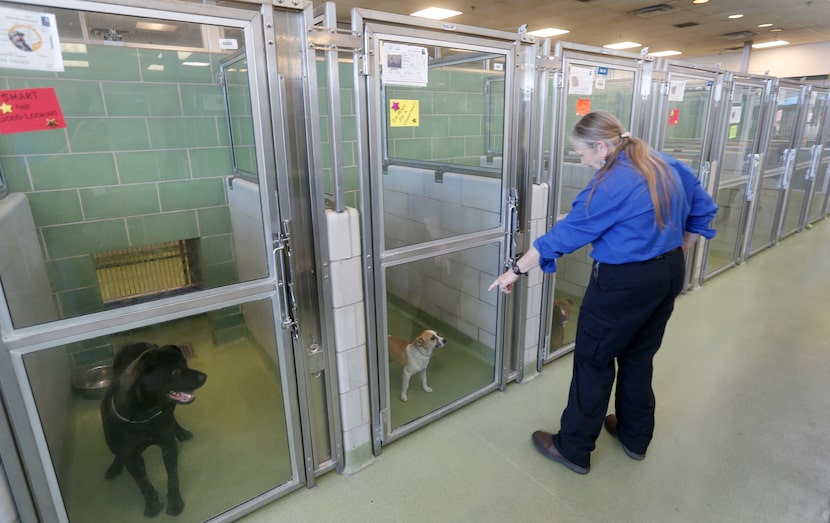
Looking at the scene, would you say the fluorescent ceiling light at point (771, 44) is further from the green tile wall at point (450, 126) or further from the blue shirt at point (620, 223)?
the blue shirt at point (620, 223)

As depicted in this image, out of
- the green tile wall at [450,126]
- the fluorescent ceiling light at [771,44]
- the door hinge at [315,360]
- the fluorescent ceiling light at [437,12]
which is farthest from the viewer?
the fluorescent ceiling light at [771,44]

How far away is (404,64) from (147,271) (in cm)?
123

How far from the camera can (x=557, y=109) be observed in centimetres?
228

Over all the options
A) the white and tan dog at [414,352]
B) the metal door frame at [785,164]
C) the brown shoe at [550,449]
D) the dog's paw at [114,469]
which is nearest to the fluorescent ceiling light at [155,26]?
the dog's paw at [114,469]

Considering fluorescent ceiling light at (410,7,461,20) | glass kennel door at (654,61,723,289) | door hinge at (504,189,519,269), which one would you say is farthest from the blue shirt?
fluorescent ceiling light at (410,7,461,20)

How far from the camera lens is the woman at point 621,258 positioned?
152 cm

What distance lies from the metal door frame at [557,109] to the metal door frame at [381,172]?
145 mm

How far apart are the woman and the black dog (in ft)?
4.03

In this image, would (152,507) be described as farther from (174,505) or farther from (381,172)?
(381,172)

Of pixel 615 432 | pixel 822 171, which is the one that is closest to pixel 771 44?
pixel 822 171

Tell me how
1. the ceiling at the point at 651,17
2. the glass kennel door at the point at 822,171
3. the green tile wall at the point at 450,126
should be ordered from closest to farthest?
the green tile wall at the point at 450,126 < the glass kennel door at the point at 822,171 < the ceiling at the point at 651,17

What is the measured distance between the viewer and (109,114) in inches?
68.5

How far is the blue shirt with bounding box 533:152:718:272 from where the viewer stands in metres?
1.50

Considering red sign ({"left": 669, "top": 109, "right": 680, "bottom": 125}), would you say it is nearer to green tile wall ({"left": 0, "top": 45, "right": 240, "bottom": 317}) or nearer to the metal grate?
green tile wall ({"left": 0, "top": 45, "right": 240, "bottom": 317})
